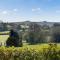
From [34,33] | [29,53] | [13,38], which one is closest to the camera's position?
[29,53]

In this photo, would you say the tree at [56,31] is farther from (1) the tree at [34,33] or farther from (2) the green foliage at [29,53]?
(2) the green foliage at [29,53]

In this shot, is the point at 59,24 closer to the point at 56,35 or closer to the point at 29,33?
the point at 56,35

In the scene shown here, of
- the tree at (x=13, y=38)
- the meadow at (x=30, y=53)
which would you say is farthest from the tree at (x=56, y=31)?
the meadow at (x=30, y=53)

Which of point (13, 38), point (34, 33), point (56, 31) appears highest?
point (56, 31)

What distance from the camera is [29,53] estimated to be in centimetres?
815

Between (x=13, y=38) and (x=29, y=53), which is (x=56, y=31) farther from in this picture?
(x=29, y=53)

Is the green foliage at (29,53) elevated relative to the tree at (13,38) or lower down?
lower down

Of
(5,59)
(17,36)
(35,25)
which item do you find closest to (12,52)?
(5,59)

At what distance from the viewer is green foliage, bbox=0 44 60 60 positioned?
26.3 ft

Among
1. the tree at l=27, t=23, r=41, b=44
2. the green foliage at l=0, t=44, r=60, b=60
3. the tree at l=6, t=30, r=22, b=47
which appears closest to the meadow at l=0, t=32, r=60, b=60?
the green foliage at l=0, t=44, r=60, b=60

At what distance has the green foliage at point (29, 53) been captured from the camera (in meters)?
8.01

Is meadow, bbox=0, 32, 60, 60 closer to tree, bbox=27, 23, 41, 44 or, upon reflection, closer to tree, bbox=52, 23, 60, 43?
tree, bbox=52, 23, 60, 43

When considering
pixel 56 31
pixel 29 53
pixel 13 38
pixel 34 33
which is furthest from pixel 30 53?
pixel 34 33

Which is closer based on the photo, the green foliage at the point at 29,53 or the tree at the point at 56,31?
the green foliage at the point at 29,53
